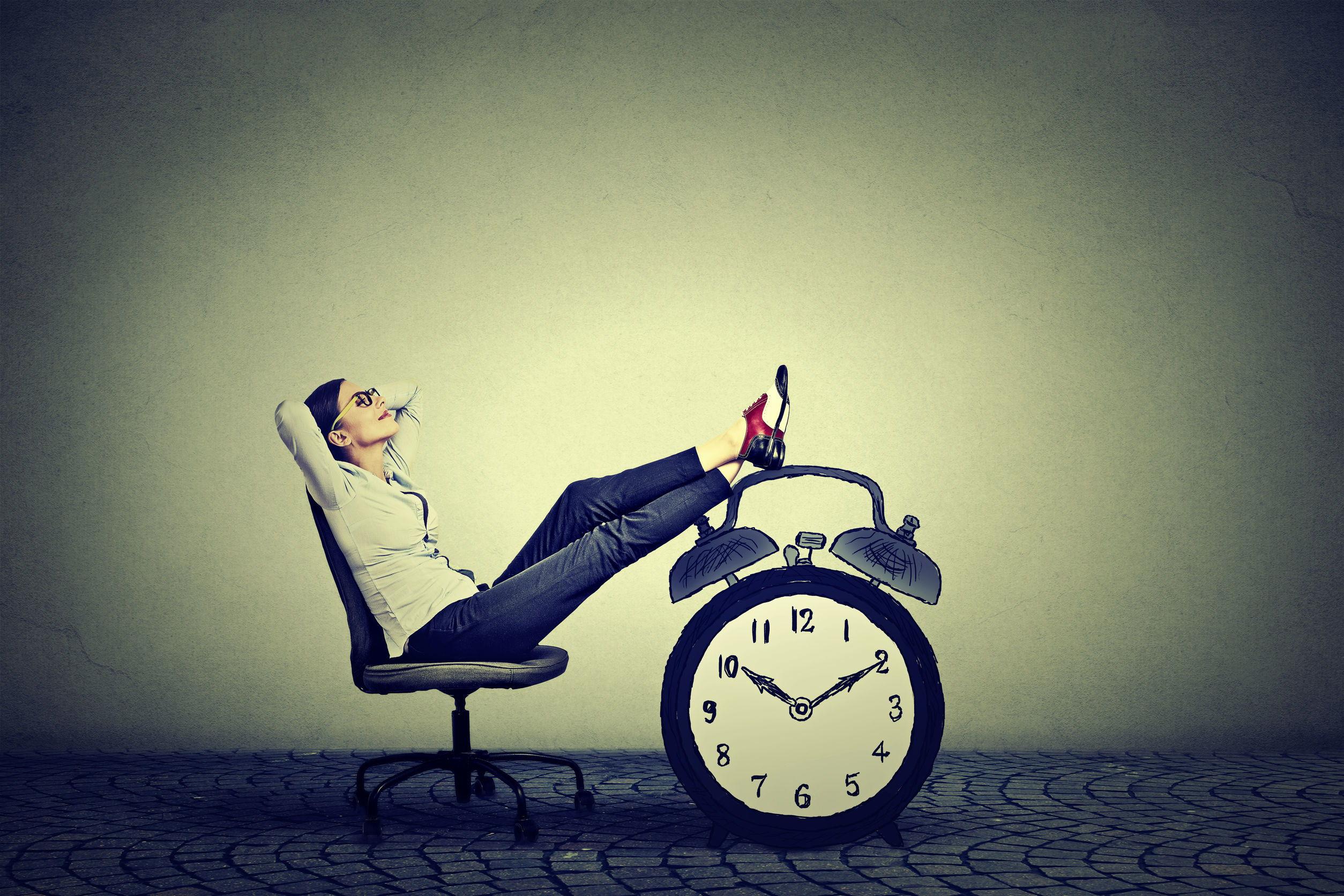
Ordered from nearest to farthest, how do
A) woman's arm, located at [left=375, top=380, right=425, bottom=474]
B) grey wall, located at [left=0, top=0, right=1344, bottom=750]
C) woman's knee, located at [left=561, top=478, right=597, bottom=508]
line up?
1. woman's knee, located at [left=561, top=478, right=597, bottom=508]
2. woman's arm, located at [left=375, top=380, right=425, bottom=474]
3. grey wall, located at [left=0, top=0, right=1344, bottom=750]

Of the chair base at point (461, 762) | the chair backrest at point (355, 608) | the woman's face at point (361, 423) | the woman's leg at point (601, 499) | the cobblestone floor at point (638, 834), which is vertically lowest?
the cobblestone floor at point (638, 834)

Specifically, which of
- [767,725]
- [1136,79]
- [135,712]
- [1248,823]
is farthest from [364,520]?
[1136,79]

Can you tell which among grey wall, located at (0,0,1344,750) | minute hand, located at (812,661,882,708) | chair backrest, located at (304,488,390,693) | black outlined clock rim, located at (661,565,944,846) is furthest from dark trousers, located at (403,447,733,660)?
grey wall, located at (0,0,1344,750)

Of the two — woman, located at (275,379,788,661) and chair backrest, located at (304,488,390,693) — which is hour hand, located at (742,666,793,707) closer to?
woman, located at (275,379,788,661)

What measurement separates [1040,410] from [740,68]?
159 centimetres

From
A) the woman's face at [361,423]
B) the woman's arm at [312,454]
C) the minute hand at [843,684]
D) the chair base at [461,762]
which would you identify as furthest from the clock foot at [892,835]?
the woman's face at [361,423]

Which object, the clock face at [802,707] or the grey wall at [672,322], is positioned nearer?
the clock face at [802,707]

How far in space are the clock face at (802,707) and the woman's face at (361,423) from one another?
119 centimetres

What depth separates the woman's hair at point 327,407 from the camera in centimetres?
285

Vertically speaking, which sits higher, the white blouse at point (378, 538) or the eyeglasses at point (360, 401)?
the eyeglasses at point (360, 401)

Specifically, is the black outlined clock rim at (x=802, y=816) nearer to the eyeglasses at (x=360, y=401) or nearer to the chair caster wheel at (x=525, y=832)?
the chair caster wheel at (x=525, y=832)

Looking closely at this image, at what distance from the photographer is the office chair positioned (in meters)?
2.60

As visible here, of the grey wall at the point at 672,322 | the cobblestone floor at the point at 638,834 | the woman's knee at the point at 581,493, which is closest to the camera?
the cobblestone floor at the point at 638,834

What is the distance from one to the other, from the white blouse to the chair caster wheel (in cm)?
56
